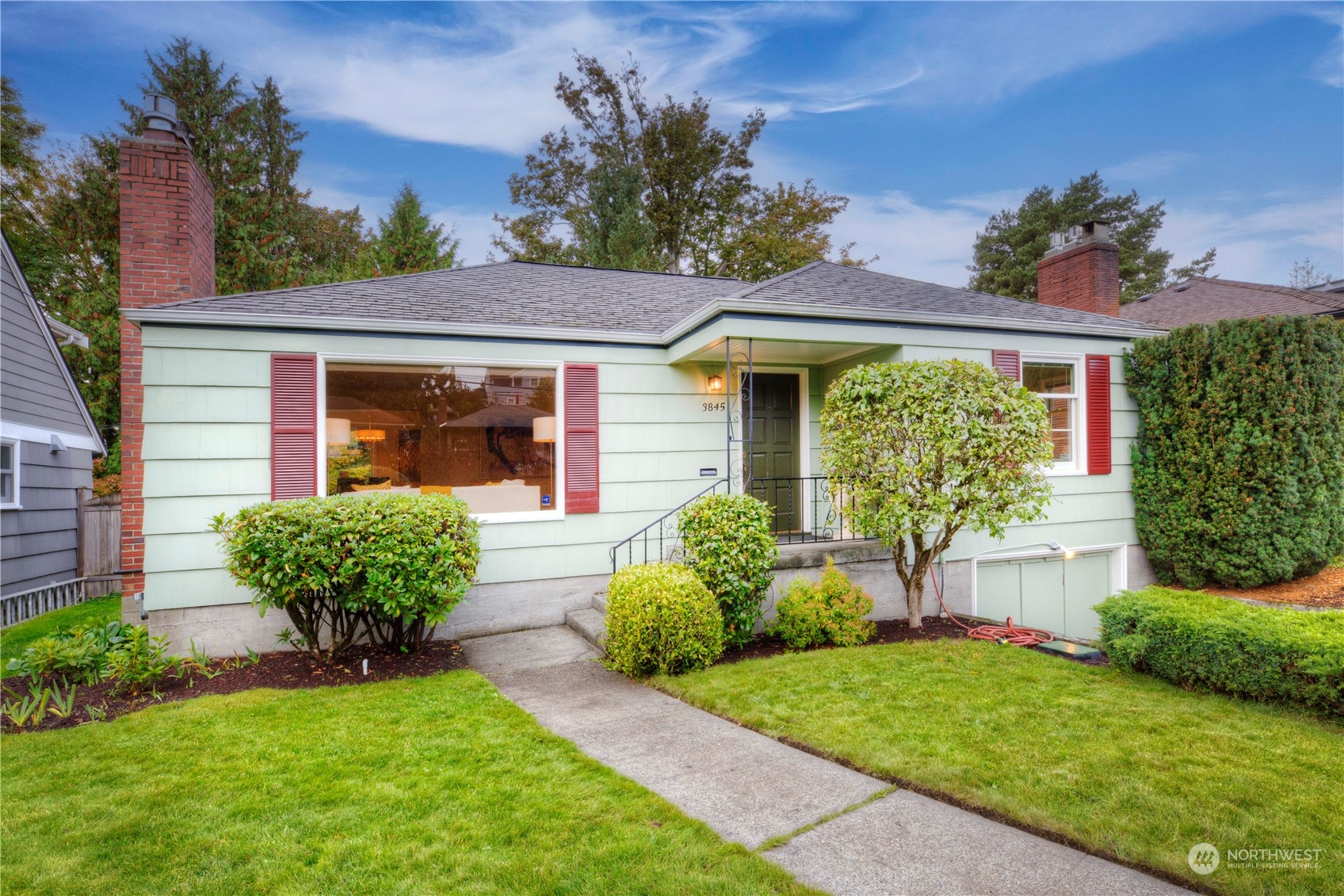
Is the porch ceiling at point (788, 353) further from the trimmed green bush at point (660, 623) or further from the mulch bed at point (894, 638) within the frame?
the mulch bed at point (894, 638)

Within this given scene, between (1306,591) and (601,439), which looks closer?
(601,439)

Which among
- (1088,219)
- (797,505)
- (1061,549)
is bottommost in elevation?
(1061,549)

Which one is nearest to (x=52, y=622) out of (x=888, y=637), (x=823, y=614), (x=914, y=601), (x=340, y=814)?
(x=340, y=814)

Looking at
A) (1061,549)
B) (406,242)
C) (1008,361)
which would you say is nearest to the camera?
(1008,361)

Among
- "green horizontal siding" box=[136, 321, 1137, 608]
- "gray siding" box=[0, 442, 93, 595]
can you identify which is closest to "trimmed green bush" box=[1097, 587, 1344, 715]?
"green horizontal siding" box=[136, 321, 1137, 608]

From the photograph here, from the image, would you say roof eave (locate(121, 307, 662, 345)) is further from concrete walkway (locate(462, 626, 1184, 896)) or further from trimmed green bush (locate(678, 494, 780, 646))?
concrete walkway (locate(462, 626, 1184, 896))

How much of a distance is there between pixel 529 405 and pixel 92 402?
1318 cm

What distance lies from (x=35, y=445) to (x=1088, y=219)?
33.8 m

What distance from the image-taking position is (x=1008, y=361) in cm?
717

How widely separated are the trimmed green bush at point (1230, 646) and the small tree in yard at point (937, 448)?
124 centimetres

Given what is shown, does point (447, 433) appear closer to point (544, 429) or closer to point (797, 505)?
point (544, 429)

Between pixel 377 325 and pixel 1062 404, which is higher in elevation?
pixel 377 325

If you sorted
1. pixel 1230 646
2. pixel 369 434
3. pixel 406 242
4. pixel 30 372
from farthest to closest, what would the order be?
pixel 406 242
pixel 30 372
pixel 369 434
pixel 1230 646

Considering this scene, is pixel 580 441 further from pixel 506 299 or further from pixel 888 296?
pixel 888 296
